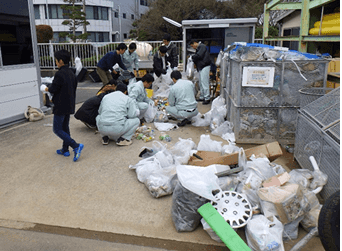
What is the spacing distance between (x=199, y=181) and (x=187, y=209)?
0.29m

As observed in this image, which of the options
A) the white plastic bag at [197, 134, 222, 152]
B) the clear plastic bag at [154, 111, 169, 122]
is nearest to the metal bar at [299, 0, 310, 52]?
the clear plastic bag at [154, 111, 169, 122]

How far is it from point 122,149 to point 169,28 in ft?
72.7

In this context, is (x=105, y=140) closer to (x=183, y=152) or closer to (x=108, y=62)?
(x=183, y=152)

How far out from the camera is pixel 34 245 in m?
2.85

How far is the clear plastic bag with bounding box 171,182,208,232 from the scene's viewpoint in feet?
9.62

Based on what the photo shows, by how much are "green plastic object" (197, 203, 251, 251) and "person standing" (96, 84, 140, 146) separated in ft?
8.93

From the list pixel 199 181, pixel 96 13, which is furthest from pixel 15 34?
pixel 96 13

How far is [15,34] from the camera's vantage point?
6695 mm

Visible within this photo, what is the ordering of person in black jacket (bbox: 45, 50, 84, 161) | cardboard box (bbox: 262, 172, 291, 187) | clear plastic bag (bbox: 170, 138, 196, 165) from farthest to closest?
person in black jacket (bbox: 45, 50, 84, 161), clear plastic bag (bbox: 170, 138, 196, 165), cardboard box (bbox: 262, 172, 291, 187)

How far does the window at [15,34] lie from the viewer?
6387 mm

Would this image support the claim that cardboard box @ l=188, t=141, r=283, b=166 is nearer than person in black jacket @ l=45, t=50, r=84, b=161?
Yes

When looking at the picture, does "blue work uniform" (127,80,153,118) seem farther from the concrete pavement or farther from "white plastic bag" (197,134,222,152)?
"white plastic bag" (197,134,222,152)

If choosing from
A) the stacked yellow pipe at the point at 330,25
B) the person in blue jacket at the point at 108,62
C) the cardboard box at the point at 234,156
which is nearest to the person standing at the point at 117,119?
the cardboard box at the point at 234,156

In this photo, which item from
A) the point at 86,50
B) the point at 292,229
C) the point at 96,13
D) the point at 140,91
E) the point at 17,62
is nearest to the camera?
the point at 292,229
